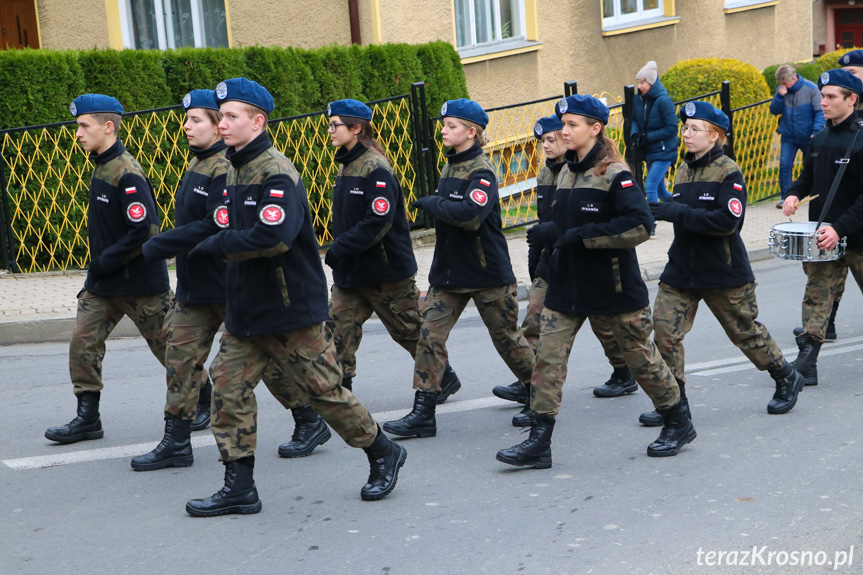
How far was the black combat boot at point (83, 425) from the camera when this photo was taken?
20.2 ft

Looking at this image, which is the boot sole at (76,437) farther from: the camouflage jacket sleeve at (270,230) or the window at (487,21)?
the window at (487,21)

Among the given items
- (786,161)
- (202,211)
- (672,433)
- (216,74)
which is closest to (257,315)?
(202,211)

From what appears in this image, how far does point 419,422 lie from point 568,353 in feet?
3.62

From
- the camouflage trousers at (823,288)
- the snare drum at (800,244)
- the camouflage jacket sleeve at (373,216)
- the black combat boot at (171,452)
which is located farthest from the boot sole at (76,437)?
the camouflage trousers at (823,288)

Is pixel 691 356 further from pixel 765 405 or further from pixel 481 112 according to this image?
pixel 481 112

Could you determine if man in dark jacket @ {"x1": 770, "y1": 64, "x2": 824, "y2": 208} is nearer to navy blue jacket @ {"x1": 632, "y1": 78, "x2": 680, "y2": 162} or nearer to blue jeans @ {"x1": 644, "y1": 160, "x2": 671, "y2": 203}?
navy blue jacket @ {"x1": 632, "y1": 78, "x2": 680, "y2": 162}

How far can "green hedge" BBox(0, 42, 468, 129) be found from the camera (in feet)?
36.8

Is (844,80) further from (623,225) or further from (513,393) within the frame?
(513,393)

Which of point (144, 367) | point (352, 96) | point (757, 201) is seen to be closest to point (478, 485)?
point (144, 367)

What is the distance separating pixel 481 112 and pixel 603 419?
6.22ft

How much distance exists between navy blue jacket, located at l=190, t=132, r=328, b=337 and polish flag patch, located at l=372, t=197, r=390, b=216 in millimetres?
1208

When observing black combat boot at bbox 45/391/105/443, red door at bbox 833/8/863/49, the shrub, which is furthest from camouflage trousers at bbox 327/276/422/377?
red door at bbox 833/8/863/49

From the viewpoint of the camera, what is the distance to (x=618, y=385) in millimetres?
7016

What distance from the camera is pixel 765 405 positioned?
6.58m
